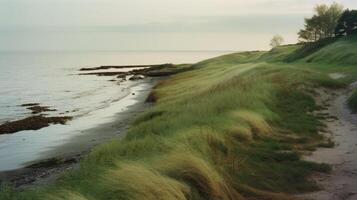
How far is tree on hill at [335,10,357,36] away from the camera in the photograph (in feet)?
268

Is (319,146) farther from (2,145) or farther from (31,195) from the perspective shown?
(2,145)

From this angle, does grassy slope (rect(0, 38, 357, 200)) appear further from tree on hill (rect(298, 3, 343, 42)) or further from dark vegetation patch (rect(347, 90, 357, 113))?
tree on hill (rect(298, 3, 343, 42))

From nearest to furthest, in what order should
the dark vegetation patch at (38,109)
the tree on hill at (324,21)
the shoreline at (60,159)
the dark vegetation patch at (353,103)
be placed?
the shoreline at (60,159) → the dark vegetation patch at (353,103) → the dark vegetation patch at (38,109) → the tree on hill at (324,21)

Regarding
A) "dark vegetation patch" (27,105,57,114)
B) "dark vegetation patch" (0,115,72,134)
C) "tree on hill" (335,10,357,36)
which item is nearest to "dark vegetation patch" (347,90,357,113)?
"dark vegetation patch" (0,115,72,134)

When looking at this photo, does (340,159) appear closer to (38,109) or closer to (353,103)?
(353,103)

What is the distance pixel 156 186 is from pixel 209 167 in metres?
2.26

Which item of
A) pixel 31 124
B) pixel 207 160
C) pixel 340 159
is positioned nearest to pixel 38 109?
pixel 31 124

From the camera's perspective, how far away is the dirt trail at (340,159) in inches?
448

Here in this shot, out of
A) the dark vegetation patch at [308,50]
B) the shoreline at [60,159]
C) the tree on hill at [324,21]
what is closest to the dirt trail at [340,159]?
the shoreline at [60,159]

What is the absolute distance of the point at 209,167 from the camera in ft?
34.5

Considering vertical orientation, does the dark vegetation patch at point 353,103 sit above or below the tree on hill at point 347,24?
below

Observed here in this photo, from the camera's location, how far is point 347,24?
84.5 m

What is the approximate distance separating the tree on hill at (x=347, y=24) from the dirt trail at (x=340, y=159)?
201 ft

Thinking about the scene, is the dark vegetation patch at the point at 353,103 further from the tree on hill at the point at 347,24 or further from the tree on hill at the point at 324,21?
the tree on hill at the point at 324,21
